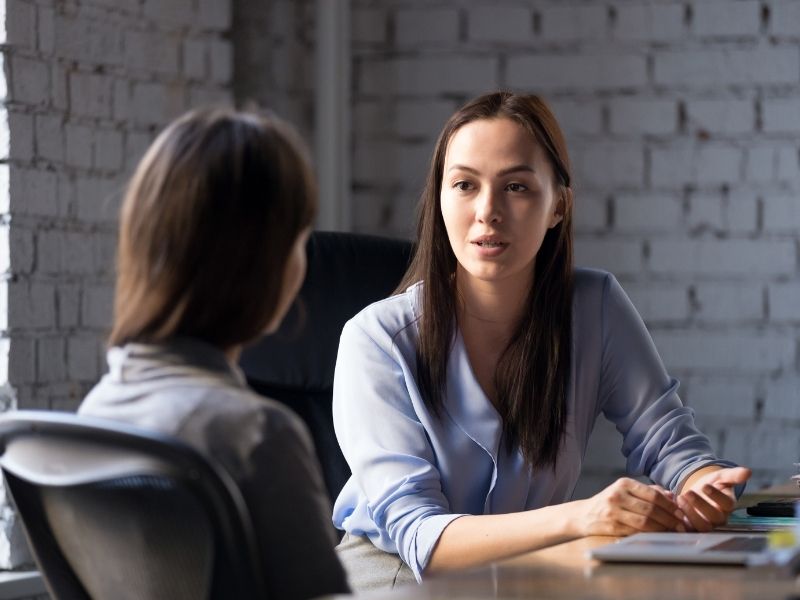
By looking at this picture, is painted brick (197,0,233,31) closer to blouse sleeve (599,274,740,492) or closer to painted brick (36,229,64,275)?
painted brick (36,229,64,275)

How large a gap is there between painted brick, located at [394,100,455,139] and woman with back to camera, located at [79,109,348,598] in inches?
78.5

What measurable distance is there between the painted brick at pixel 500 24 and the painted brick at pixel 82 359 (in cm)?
124

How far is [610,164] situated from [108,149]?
1169 millimetres

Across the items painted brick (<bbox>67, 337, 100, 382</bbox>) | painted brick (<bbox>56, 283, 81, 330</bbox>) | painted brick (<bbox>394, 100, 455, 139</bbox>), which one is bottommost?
painted brick (<bbox>67, 337, 100, 382</bbox>)

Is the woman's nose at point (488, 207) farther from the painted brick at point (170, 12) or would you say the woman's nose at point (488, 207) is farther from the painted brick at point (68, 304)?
the painted brick at point (170, 12)

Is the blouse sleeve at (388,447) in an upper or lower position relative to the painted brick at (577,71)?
lower

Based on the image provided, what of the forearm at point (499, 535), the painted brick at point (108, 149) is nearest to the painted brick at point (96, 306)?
the painted brick at point (108, 149)

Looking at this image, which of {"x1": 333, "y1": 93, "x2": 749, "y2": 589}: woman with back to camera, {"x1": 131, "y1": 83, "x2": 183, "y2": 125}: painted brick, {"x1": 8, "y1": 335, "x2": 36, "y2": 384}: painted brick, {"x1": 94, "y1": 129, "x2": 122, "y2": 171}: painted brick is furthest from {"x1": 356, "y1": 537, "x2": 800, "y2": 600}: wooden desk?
{"x1": 131, "y1": 83, "x2": 183, "y2": 125}: painted brick

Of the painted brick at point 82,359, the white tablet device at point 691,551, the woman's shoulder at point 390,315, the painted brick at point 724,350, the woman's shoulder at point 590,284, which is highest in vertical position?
the woman's shoulder at point 590,284

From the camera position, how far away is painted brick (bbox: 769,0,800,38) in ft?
9.38

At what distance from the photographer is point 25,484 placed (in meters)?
1.03

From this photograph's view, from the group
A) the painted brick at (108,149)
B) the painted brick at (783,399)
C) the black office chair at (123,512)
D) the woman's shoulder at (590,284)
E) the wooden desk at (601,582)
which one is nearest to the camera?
the black office chair at (123,512)

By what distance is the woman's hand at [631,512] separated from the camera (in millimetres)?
1439

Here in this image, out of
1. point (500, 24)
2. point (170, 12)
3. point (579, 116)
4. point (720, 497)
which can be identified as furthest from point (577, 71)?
point (720, 497)
